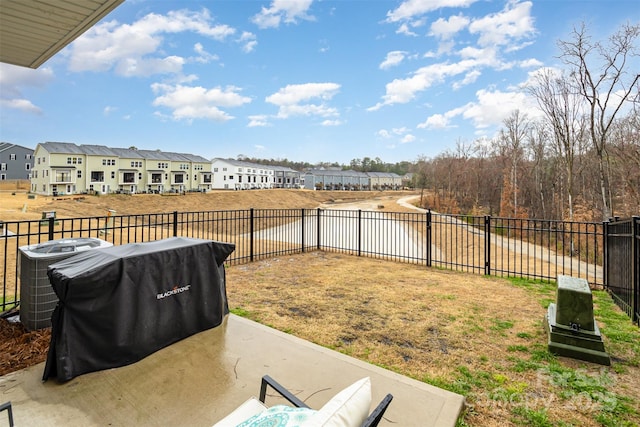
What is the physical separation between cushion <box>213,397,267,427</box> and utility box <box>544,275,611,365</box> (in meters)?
3.54

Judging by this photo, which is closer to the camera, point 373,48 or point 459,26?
point 459,26

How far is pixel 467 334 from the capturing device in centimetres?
403

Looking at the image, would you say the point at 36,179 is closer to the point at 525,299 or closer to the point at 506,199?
the point at 525,299

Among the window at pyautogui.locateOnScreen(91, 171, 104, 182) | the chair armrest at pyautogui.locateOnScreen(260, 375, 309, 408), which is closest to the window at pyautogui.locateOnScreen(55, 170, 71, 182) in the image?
the window at pyautogui.locateOnScreen(91, 171, 104, 182)

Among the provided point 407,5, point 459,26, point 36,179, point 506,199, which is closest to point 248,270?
point 407,5

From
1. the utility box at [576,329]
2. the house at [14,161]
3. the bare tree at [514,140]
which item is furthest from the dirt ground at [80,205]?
the bare tree at [514,140]

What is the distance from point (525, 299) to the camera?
5.60m

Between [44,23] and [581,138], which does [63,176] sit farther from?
[581,138]

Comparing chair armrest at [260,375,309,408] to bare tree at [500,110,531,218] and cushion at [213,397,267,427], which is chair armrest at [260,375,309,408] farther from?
bare tree at [500,110,531,218]

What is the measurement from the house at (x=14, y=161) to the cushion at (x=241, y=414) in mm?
71124

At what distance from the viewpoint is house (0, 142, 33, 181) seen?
50.7 meters

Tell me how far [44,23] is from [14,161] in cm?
6919

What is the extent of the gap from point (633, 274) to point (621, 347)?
4.72ft

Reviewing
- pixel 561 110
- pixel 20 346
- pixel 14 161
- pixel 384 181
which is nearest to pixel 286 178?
pixel 384 181
